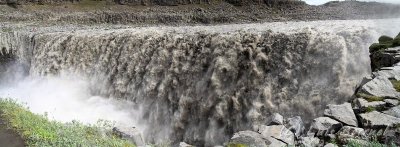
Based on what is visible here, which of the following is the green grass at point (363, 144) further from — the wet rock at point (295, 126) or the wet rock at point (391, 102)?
the wet rock at point (295, 126)

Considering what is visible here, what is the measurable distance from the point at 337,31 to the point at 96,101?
13579mm

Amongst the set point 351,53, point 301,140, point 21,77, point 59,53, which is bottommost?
point 21,77

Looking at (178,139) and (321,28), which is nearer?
(321,28)

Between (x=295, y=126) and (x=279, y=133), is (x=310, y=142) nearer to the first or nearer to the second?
(x=279, y=133)

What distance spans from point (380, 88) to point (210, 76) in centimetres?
981

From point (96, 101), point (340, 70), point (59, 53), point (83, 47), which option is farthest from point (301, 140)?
point (59, 53)

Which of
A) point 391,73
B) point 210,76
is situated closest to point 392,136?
point 391,73

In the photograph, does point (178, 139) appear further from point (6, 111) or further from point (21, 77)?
point (21, 77)

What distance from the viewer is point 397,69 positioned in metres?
11.7

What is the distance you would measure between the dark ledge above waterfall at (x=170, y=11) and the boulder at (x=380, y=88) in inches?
1317

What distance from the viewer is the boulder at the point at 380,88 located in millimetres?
10656

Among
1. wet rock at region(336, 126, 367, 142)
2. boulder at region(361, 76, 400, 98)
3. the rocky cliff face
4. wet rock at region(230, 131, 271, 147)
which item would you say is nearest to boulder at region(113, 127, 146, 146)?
wet rock at region(230, 131, 271, 147)

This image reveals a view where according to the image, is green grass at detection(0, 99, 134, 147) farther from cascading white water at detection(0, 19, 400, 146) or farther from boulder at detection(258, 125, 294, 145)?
cascading white water at detection(0, 19, 400, 146)

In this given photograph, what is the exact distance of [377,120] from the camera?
31.5ft
